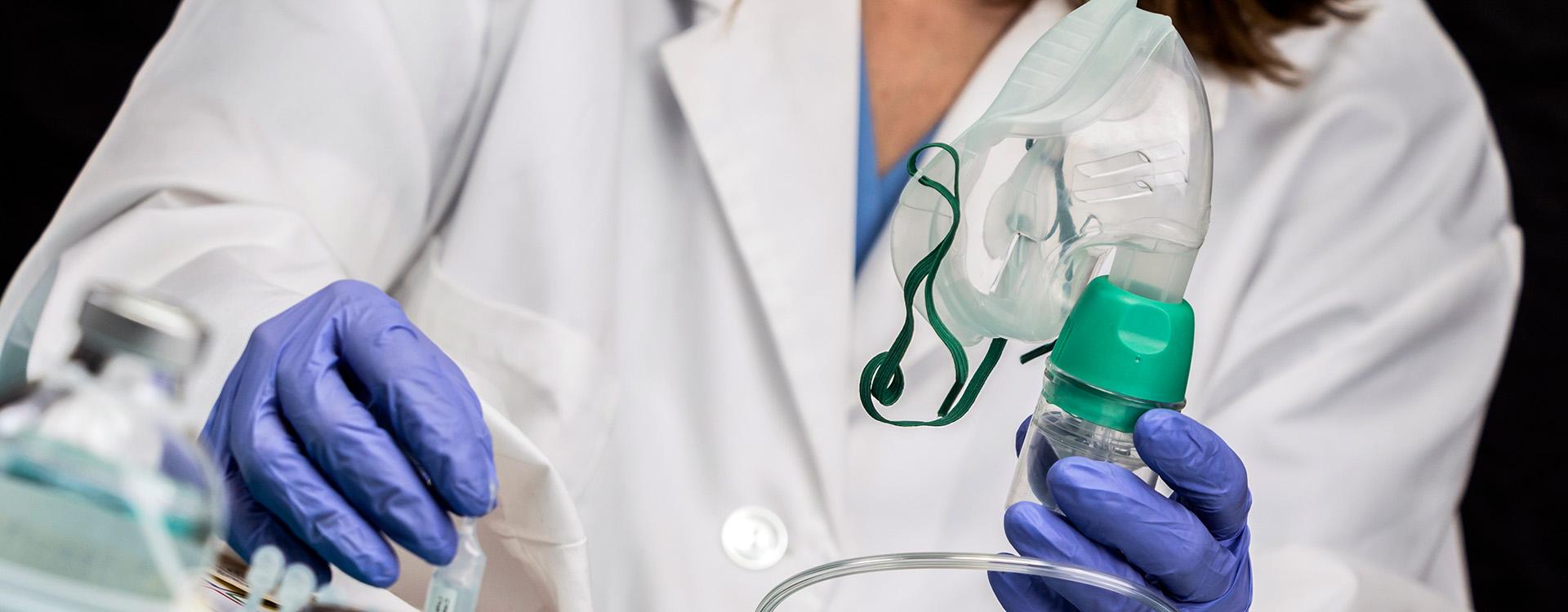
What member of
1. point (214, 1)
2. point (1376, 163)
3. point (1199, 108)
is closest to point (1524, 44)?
point (1376, 163)

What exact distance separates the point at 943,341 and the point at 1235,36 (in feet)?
1.90

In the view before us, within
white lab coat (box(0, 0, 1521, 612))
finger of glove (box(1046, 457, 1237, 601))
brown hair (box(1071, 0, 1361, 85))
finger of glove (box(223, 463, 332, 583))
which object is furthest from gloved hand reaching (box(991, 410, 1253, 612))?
brown hair (box(1071, 0, 1361, 85))

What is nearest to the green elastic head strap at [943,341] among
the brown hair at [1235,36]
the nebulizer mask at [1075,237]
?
the nebulizer mask at [1075,237]

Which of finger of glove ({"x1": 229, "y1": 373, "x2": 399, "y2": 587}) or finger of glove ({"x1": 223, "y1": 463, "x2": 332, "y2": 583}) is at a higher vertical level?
finger of glove ({"x1": 229, "y1": 373, "x2": 399, "y2": 587})

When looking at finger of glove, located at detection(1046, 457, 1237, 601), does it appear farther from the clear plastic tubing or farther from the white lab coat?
the white lab coat

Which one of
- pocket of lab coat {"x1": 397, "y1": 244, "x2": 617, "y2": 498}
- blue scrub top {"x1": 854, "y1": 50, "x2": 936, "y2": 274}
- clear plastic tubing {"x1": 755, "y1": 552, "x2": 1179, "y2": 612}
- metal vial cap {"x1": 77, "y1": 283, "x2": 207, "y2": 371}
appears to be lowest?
pocket of lab coat {"x1": 397, "y1": 244, "x2": 617, "y2": 498}

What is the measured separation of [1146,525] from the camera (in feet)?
2.04

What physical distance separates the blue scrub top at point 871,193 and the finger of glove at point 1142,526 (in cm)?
40

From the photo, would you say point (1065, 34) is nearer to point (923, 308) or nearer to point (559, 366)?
point (923, 308)

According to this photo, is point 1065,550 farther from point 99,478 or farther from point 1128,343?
point 99,478

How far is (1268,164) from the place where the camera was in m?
1.07

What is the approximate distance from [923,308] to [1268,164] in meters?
0.56

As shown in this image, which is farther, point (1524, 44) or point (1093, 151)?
point (1524, 44)

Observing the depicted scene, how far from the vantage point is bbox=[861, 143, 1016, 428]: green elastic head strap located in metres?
0.59
